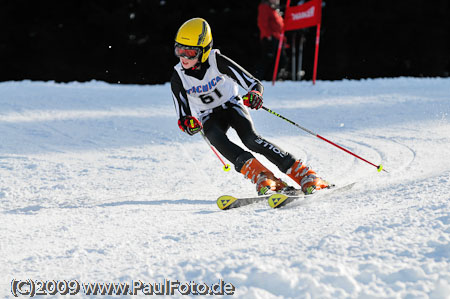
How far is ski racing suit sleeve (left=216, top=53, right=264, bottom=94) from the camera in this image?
398cm

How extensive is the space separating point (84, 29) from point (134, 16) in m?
1.69

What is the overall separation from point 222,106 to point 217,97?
3.1 inches

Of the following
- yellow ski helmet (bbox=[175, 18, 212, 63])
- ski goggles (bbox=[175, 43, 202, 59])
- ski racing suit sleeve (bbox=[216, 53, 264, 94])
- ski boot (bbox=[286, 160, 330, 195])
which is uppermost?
yellow ski helmet (bbox=[175, 18, 212, 63])

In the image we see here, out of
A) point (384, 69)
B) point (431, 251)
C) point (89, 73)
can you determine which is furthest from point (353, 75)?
point (431, 251)

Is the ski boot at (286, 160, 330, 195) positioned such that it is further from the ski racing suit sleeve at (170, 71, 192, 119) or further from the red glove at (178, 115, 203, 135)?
the ski racing suit sleeve at (170, 71, 192, 119)

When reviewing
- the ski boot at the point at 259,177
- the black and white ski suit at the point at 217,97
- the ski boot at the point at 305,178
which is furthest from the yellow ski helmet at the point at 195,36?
the ski boot at the point at 305,178

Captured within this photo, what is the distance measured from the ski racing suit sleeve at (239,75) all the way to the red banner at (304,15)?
20.9 ft

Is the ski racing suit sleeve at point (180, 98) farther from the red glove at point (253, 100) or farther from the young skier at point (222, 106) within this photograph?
the red glove at point (253, 100)

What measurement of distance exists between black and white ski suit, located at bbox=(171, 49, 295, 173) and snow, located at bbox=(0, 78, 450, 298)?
504 millimetres

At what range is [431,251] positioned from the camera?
7.01 ft

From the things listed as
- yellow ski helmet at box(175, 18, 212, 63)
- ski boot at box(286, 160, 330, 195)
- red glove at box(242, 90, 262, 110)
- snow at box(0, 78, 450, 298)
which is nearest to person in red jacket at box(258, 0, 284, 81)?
snow at box(0, 78, 450, 298)

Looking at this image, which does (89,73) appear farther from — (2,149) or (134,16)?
(2,149)

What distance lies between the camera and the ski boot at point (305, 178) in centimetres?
369

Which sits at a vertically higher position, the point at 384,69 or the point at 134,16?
the point at 134,16
